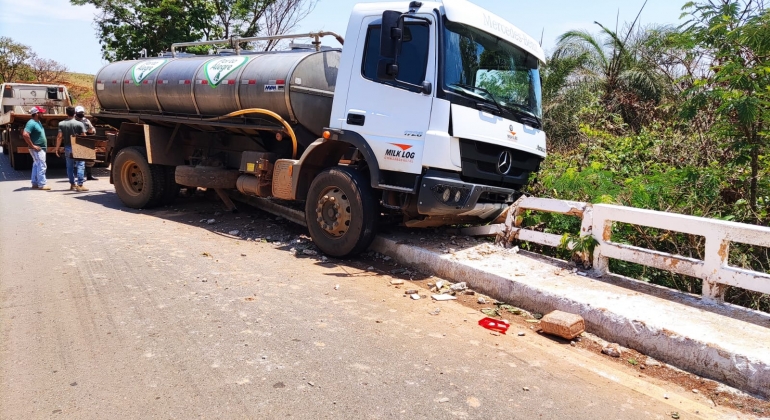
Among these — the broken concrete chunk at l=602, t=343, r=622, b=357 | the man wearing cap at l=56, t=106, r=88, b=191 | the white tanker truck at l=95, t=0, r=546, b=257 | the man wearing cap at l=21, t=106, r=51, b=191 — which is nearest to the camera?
the broken concrete chunk at l=602, t=343, r=622, b=357

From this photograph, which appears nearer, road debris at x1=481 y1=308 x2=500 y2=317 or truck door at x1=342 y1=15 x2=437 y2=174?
road debris at x1=481 y1=308 x2=500 y2=317

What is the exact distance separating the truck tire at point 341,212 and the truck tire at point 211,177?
2.23 m

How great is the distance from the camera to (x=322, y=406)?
10.3ft

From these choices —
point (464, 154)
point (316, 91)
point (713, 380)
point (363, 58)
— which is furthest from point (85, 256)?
point (713, 380)

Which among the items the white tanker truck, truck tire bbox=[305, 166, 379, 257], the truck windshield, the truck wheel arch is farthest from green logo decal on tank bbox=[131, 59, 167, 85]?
the truck windshield

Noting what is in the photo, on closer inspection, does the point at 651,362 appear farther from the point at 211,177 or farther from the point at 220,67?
the point at 220,67

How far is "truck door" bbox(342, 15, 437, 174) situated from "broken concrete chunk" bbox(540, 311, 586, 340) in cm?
193

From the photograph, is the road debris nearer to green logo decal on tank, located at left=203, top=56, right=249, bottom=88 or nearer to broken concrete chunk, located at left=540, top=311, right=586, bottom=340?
broken concrete chunk, located at left=540, top=311, right=586, bottom=340

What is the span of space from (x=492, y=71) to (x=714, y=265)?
277cm

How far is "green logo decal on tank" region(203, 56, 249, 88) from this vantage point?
784 centimetres

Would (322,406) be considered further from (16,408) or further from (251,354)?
(16,408)

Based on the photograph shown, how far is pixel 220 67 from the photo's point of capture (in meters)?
8.02

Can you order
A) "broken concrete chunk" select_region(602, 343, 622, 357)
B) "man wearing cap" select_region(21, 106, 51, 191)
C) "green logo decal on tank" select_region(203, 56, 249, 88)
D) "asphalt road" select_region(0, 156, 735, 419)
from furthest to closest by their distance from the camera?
"man wearing cap" select_region(21, 106, 51, 191) → "green logo decal on tank" select_region(203, 56, 249, 88) → "broken concrete chunk" select_region(602, 343, 622, 357) → "asphalt road" select_region(0, 156, 735, 419)

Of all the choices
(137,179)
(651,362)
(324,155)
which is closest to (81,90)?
(137,179)
